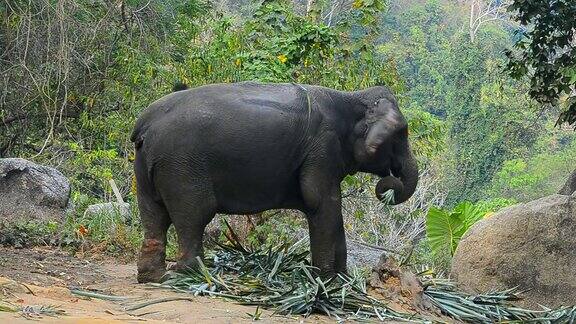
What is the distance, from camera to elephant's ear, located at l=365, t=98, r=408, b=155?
9.67 meters

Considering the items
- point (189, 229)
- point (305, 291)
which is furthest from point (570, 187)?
point (305, 291)

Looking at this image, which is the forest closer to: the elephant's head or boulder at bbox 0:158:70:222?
boulder at bbox 0:158:70:222

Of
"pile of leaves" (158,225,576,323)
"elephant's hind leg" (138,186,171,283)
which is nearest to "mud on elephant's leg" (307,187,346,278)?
"pile of leaves" (158,225,576,323)

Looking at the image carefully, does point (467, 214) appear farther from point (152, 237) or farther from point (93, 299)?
point (93, 299)

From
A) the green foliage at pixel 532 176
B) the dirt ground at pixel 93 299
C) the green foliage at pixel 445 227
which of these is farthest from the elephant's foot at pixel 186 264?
the green foliage at pixel 532 176

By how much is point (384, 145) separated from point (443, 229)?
584cm

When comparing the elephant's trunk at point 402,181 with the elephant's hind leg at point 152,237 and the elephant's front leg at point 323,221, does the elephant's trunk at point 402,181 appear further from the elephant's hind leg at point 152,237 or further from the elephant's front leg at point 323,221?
the elephant's hind leg at point 152,237

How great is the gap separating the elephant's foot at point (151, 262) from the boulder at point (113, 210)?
4.20 metres

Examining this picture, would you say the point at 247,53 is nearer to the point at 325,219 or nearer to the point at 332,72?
the point at 332,72

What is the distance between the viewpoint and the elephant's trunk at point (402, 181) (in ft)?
32.6

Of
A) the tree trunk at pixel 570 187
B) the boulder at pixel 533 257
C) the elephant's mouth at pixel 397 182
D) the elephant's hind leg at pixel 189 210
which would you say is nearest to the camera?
the elephant's hind leg at pixel 189 210

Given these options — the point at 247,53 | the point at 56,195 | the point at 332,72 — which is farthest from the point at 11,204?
the point at 332,72

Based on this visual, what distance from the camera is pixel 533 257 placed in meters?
10.5

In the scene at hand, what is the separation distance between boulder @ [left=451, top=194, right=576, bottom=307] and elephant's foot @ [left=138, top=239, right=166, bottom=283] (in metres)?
2.93
